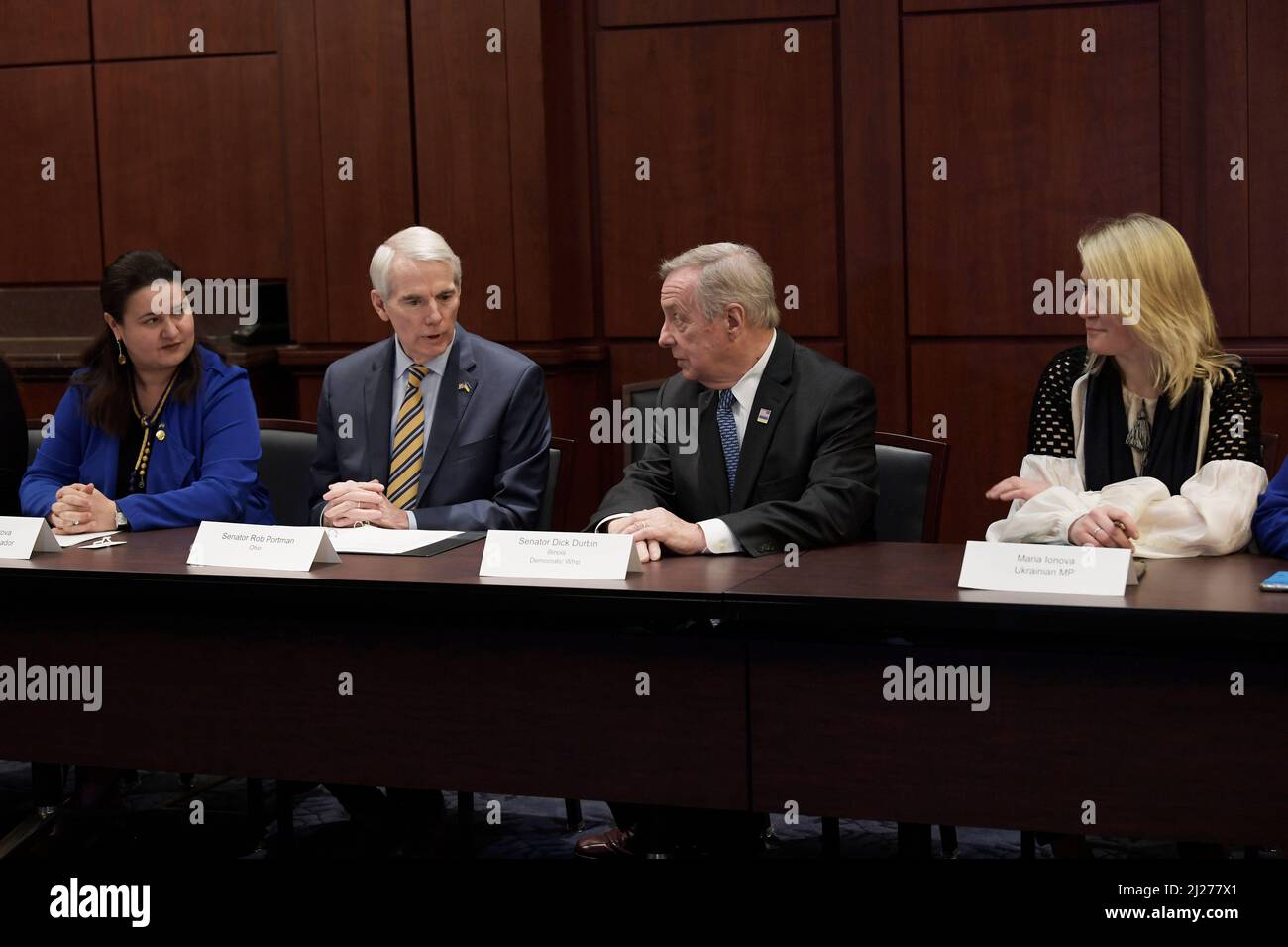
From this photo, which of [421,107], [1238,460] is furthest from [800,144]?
[1238,460]

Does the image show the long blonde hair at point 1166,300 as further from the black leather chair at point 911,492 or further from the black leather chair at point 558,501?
the black leather chair at point 558,501

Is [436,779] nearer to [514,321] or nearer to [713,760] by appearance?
[713,760]

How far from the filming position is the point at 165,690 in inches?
103

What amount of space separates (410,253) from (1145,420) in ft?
5.34

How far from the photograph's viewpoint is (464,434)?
3.33m

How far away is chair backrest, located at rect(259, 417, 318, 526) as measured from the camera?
3.59m

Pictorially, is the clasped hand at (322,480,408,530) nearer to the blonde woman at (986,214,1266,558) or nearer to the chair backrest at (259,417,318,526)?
the chair backrest at (259,417,318,526)

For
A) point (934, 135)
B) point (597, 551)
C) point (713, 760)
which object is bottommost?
point (713, 760)

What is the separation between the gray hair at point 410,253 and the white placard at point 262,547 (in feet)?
2.87

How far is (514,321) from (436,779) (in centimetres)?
257

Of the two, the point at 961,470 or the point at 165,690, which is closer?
the point at 165,690

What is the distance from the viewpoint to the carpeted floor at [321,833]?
3109 millimetres

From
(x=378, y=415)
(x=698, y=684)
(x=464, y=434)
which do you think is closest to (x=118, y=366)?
(x=378, y=415)

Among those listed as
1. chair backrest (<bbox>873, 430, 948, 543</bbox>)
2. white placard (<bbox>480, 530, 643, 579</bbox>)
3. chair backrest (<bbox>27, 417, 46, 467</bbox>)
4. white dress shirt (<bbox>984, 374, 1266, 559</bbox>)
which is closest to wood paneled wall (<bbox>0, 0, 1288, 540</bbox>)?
chair backrest (<bbox>27, 417, 46, 467</bbox>)
